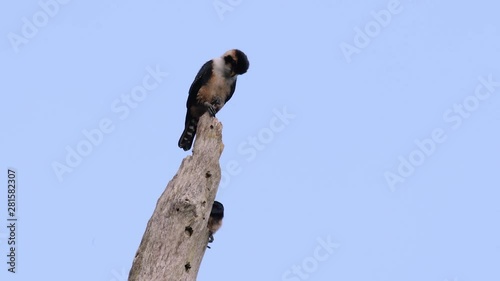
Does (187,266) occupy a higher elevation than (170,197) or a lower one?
lower

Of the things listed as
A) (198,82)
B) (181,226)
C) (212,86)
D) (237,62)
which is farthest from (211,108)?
(181,226)

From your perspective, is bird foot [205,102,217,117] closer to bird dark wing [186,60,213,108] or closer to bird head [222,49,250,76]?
bird dark wing [186,60,213,108]

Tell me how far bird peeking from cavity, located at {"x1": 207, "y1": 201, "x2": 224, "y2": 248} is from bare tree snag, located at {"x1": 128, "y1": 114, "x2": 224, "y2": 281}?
0.45 m

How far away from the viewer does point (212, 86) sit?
31.9 ft

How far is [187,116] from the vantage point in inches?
386

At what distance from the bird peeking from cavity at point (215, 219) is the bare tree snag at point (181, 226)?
0.45m

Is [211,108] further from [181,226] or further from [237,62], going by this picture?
[181,226]

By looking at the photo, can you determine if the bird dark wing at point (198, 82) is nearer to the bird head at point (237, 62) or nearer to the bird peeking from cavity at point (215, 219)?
the bird head at point (237, 62)

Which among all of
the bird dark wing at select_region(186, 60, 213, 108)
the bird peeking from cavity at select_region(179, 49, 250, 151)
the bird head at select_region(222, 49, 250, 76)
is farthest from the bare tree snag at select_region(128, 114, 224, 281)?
the bird head at select_region(222, 49, 250, 76)

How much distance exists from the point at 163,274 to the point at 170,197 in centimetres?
73

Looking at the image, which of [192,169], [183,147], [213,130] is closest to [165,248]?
[192,169]

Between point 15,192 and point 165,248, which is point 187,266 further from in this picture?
point 15,192

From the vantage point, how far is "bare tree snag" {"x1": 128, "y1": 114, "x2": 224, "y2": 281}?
21.2 ft

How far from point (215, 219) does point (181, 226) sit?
0.94 m
